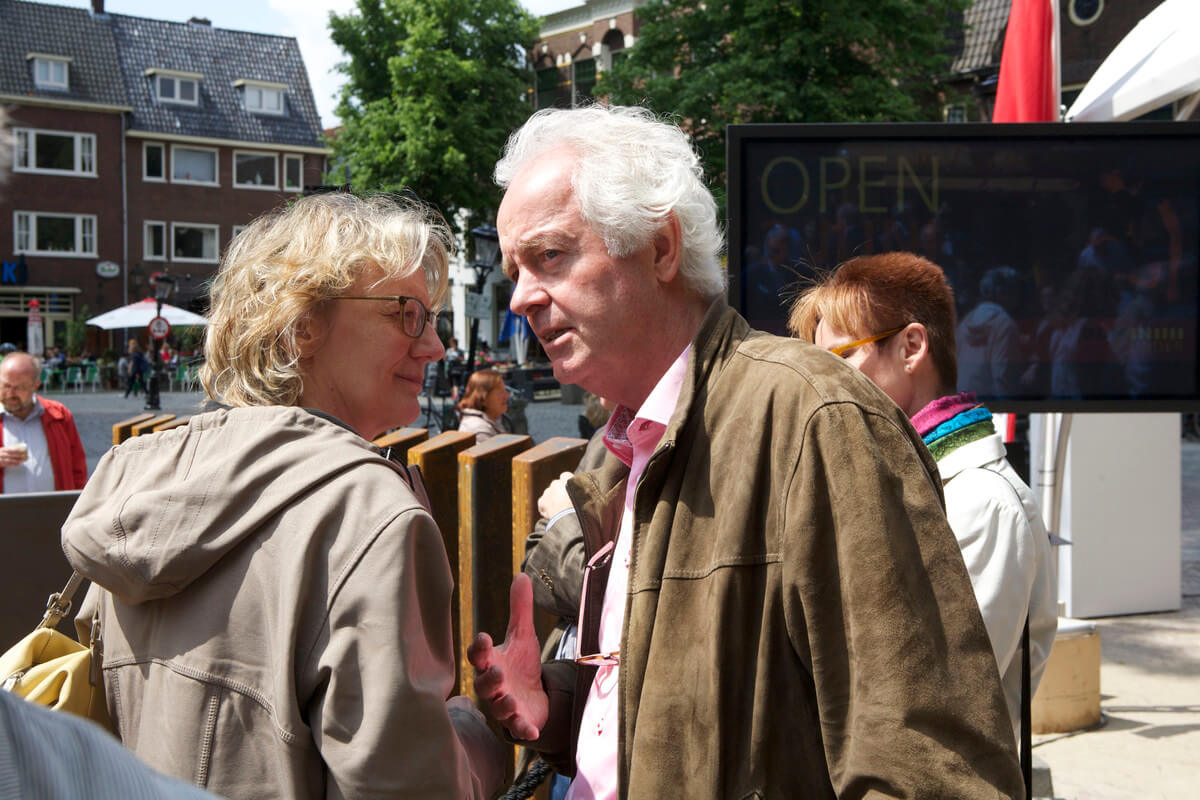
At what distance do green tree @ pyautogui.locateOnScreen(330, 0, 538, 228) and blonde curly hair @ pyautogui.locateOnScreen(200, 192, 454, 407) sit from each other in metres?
32.3

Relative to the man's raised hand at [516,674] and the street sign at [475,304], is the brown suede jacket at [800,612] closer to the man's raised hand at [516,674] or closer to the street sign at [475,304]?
the man's raised hand at [516,674]

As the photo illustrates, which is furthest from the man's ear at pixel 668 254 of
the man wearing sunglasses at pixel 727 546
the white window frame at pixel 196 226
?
the white window frame at pixel 196 226

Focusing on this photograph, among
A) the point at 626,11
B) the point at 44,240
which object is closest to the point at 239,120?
the point at 44,240

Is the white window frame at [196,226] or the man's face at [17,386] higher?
the white window frame at [196,226]

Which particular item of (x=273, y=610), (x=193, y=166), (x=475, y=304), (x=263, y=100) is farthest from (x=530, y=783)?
(x=263, y=100)

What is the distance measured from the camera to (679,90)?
2359 centimetres

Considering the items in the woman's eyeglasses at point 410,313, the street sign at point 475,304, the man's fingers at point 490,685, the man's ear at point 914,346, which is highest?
the street sign at point 475,304

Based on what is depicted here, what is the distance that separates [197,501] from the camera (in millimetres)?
1434

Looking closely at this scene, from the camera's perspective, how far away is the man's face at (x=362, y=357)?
1843 millimetres

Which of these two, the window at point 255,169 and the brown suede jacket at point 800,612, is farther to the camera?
the window at point 255,169

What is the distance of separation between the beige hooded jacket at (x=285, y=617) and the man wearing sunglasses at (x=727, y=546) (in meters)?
0.30

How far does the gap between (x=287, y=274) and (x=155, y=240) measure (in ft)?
152

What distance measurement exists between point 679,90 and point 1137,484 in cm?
1847

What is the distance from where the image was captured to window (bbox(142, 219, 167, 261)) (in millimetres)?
43688
